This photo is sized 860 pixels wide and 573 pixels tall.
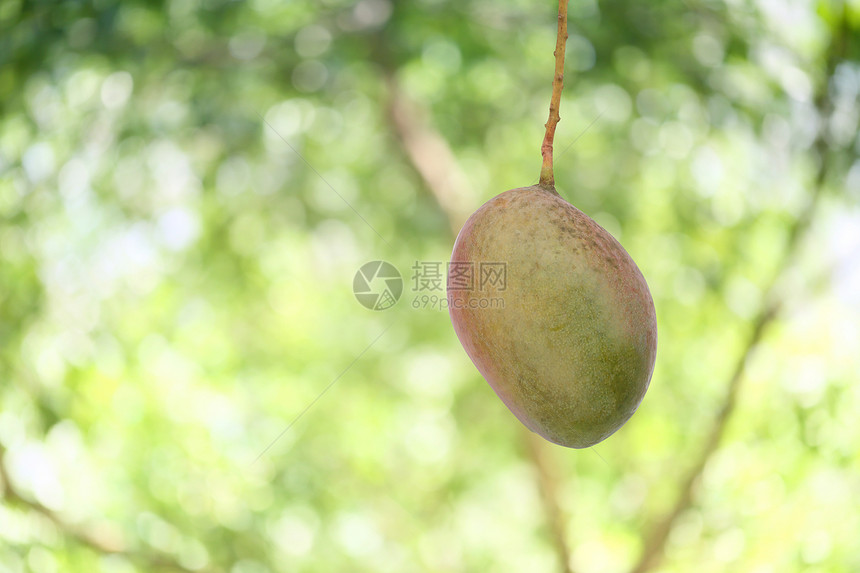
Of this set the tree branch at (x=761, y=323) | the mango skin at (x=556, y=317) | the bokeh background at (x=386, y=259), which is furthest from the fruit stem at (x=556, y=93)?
the tree branch at (x=761, y=323)

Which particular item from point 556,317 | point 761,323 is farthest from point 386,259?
point 556,317

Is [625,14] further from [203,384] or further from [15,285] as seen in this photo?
[203,384]

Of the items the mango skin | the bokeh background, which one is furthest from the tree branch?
the mango skin

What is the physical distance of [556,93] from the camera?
429 mm

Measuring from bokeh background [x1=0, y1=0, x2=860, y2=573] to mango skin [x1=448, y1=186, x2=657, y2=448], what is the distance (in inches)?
18.5

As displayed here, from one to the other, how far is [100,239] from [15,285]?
0.41 meters

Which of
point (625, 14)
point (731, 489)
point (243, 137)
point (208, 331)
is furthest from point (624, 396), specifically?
point (208, 331)

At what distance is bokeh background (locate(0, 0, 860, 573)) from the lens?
1434mm

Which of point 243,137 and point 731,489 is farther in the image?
point 243,137

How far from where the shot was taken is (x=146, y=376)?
6.88 feet

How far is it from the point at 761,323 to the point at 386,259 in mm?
1077

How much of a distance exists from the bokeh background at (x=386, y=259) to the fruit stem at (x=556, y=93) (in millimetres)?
525

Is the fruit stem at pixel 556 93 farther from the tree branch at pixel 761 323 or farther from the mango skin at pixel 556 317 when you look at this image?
the tree branch at pixel 761 323

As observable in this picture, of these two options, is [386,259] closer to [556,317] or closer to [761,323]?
[761,323]
